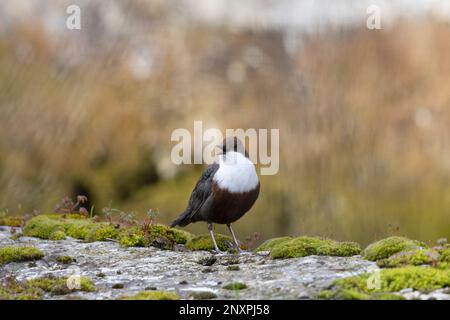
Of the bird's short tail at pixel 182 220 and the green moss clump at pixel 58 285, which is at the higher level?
the bird's short tail at pixel 182 220

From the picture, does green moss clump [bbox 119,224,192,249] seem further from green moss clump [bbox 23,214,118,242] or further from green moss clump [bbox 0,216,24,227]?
green moss clump [bbox 0,216,24,227]

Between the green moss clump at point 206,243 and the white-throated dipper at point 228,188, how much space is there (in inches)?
3.9

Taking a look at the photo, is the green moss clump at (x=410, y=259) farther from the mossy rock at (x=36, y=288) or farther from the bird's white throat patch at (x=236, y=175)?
the mossy rock at (x=36, y=288)

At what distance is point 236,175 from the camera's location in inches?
283

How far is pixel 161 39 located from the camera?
13.0 meters

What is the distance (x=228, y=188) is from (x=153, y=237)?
1085 mm

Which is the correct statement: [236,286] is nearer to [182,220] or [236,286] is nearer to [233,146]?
[233,146]

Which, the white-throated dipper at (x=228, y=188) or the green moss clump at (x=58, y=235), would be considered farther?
the green moss clump at (x=58, y=235)

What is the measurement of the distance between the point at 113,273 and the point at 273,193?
534 cm

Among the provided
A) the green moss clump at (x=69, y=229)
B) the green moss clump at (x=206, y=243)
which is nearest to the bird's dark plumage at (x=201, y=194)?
the green moss clump at (x=206, y=243)

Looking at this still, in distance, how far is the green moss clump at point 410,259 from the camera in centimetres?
539

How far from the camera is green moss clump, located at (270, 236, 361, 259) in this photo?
6254mm

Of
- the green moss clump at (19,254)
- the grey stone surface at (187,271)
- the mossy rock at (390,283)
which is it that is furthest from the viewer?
the green moss clump at (19,254)

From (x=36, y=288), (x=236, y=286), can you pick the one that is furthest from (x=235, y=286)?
(x=36, y=288)
